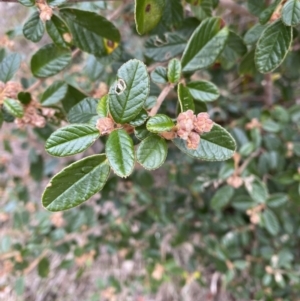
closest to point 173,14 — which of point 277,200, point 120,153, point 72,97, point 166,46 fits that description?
point 166,46

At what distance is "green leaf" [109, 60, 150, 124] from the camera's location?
53 cm

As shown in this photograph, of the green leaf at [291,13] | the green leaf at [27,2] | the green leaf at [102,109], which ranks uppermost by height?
the green leaf at [291,13]

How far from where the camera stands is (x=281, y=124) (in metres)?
1.10

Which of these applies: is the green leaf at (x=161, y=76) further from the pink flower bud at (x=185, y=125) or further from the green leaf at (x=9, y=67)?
the green leaf at (x=9, y=67)

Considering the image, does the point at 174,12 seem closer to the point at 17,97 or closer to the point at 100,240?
the point at 17,97

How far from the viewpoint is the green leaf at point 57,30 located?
63 cm

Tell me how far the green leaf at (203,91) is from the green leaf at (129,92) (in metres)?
0.19

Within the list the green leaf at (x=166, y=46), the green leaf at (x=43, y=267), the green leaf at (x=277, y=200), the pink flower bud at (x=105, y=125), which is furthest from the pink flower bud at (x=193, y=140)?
the green leaf at (x=43, y=267)

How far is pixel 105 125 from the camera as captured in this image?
1.75 feet

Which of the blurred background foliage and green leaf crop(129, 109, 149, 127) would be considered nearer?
green leaf crop(129, 109, 149, 127)

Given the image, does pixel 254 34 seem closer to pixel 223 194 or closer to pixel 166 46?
pixel 166 46

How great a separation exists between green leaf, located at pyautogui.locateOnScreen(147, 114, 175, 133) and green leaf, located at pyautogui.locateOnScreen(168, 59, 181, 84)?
14cm

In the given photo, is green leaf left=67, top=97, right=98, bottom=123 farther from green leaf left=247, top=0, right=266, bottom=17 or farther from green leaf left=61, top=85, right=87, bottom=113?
green leaf left=247, top=0, right=266, bottom=17

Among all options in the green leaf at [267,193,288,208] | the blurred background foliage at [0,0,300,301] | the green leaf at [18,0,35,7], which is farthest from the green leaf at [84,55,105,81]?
the green leaf at [267,193,288,208]
